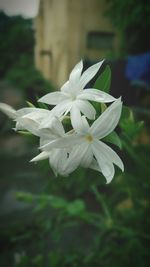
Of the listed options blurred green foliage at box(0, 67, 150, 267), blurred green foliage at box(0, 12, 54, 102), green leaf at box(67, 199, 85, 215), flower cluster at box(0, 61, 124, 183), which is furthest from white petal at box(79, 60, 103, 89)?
blurred green foliage at box(0, 12, 54, 102)

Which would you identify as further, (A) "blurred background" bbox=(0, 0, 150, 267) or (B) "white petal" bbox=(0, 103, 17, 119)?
(A) "blurred background" bbox=(0, 0, 150, 267)

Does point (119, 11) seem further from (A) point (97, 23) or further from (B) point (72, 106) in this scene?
(B) point (72, 106)

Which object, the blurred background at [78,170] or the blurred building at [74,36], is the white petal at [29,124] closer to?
the blurred background at [78,170]

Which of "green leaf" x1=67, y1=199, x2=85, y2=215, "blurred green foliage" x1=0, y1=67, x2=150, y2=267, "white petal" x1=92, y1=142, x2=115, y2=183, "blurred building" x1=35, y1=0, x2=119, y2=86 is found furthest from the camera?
"blurred building" x1=35, y1=0, x2=119, y2=86

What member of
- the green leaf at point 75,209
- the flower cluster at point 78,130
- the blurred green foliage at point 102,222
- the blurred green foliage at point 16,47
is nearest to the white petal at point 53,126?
the flower cluster at point 78,130

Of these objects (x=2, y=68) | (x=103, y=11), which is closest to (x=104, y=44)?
(x=103, y=11)

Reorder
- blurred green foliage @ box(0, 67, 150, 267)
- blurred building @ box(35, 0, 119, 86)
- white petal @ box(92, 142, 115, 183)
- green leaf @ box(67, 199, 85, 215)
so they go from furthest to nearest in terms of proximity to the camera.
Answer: blurred building @ box(35, 0, 119, 86) → green leaf @ box(67, 199, 85, 215) → blurred green foliage @ box(0, 67, 150, 267) → white petal @ box(92, 142, 115, 183)

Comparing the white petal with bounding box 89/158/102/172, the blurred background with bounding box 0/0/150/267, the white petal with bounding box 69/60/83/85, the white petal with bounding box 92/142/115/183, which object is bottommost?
the blurred background with bounding box 0/0/150/267

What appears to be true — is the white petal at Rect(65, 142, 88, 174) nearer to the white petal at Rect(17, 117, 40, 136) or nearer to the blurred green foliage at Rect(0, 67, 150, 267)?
the white petal at Rect(17, 117, 40, 136)
